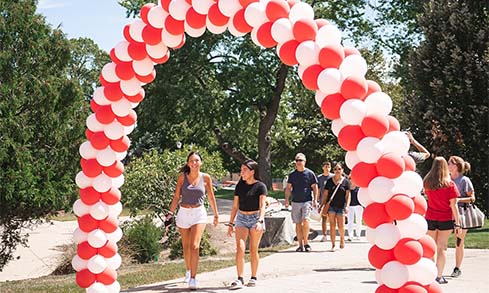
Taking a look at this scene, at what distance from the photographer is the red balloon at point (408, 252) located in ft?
16.7

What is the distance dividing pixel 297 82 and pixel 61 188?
2145 centimetres

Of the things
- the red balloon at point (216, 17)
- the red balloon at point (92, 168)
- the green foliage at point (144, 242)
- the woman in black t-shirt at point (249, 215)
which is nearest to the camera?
the red balloon at point (216, 17)

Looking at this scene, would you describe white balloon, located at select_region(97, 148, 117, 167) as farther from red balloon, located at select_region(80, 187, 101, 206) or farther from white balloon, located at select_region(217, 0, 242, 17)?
white balloon, located at select_region(217, 0, 242, 17)

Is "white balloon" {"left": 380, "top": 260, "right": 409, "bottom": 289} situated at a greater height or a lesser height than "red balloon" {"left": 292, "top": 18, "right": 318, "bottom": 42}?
lesser

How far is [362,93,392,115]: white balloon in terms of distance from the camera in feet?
17.8

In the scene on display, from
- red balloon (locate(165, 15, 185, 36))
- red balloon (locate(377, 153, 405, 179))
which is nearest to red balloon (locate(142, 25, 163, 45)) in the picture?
red balloon (locate(165, 15, 185, 36))

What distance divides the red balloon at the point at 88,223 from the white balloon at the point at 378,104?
4095 millimetres

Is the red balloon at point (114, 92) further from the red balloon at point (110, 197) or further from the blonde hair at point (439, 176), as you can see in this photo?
the blonde hair at point (439, 176)

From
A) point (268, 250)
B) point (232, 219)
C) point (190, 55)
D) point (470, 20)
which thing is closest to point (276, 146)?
point (190, 55)

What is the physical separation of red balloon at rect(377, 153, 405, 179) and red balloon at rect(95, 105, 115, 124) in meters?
4.02

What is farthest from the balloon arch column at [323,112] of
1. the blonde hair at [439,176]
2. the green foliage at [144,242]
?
the green foliage at [144,242]

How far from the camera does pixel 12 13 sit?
39.0 feet

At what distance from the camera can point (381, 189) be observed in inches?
205

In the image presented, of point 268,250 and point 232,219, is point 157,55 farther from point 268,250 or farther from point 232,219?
point 268,250
